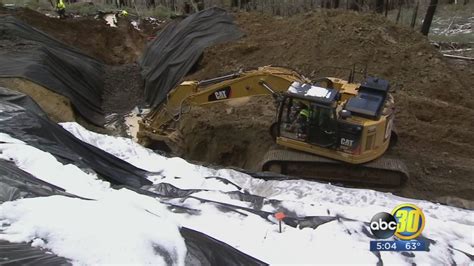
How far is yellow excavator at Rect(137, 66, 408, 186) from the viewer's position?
28.1 ft

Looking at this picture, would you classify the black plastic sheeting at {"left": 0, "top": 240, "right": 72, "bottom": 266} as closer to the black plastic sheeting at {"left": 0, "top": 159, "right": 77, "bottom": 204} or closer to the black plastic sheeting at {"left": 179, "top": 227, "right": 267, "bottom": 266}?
the black plastic sheeting at {"left": 0, "top": 159, "right": 77, "bottom": 204}

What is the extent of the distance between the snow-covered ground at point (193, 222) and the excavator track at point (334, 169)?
105 cm

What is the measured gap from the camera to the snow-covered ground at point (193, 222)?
14.9 ft

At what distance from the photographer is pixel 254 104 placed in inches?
438

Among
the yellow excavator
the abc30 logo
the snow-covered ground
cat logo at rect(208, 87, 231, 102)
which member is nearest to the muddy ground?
cat logo at rect(208, 87, 231, 102)

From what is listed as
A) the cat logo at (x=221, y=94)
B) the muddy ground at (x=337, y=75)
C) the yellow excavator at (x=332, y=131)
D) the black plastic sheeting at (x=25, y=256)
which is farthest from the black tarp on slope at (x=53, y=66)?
the black plastic sheeting at (x=25, y=256)

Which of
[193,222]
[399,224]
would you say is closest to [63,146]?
[193,222]

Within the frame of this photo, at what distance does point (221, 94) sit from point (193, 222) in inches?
202

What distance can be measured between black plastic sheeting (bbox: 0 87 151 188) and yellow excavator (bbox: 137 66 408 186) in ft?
8.72

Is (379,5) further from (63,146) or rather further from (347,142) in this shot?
(63,146)

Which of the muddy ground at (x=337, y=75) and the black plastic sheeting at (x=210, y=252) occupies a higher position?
the black plastic sheeting at (x=210, y=252)

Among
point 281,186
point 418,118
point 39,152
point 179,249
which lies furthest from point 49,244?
point 418,118

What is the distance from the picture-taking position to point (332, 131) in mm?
8688

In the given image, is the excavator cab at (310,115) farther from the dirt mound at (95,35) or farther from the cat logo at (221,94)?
the dirt mound at (95,35)
